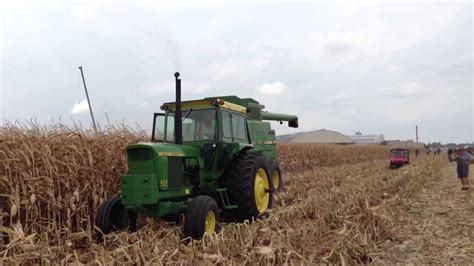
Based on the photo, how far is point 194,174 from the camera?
669cm

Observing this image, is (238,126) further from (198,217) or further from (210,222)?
(198,217)

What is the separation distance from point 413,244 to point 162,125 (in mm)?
4327

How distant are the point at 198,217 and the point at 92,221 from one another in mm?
2214

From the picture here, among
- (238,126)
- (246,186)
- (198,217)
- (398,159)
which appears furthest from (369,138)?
(198,217)

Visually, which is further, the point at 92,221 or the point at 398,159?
the point at 398,159

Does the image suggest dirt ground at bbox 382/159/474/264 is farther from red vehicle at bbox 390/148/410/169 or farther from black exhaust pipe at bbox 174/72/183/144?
red vehicle at bbox 390/148/410/169

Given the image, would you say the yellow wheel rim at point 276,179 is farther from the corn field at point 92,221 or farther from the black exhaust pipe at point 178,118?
the black exhaust pipe at point 178,118

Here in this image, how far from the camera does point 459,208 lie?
8.95m

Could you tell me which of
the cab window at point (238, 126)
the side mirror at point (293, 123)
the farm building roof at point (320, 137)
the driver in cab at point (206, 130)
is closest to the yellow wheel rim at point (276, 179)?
the side mirror at point (293, 123)

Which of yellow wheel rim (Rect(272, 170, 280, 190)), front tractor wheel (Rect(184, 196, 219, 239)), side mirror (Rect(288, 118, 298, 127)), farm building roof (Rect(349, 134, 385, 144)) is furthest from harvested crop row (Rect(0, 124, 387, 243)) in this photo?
farm building roof (Rect(349, 134, 385, 144))

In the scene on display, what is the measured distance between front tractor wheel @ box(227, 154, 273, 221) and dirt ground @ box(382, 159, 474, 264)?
86.0 inches

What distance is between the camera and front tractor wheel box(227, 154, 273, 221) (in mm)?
6816

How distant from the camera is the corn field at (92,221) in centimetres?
464

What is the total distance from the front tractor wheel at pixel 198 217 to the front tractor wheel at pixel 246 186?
105 cm
